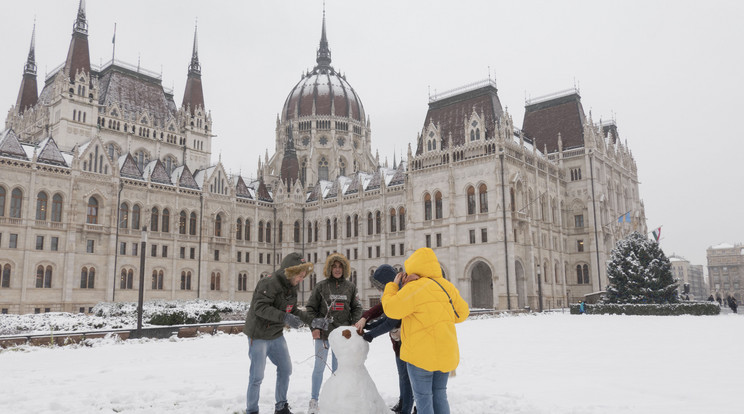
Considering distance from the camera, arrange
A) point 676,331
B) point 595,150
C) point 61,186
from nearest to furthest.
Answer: point 676,331, point 61,186, point 595,150

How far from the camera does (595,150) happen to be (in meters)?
51.4

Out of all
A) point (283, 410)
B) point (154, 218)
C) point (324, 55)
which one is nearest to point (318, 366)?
point (283, 410)

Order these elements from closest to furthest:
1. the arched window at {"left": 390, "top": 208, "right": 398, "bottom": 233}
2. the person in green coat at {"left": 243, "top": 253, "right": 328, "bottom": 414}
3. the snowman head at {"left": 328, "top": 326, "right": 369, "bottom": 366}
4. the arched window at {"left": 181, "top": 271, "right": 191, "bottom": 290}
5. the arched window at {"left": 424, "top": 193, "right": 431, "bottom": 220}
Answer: the snowman head at {"left": 328, "top": 326, "right": 369, "bottom": 366} → the person in green coat at {"left": 243, "top": 253, "right": 328, "bottom": 414} → the arched window at {"left": 424, "top": 193, "right": 431, "bottom": 220} → the arched window at {"left": 181, "top": 271, "right": 191, "bottom": 290} → the arched window at {"left": 390, "top": 208, "right": 398, "bottom": 233}

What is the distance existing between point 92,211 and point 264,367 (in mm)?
44811

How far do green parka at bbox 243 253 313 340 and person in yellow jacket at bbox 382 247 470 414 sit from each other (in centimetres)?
187

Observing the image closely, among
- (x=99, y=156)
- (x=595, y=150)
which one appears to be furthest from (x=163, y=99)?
(x=595, y=150)

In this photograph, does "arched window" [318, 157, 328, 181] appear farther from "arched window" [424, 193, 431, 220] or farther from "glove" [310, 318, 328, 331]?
"glove" [310, 318, 328, 331]

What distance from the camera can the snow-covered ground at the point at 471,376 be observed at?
8039 millimetres

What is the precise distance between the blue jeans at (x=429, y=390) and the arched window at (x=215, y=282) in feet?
164

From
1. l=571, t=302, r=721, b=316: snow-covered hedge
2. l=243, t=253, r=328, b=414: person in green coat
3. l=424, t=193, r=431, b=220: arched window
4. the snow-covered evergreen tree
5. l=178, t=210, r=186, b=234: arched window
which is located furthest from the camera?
l=178, t=210, r=186, b=234: arched window

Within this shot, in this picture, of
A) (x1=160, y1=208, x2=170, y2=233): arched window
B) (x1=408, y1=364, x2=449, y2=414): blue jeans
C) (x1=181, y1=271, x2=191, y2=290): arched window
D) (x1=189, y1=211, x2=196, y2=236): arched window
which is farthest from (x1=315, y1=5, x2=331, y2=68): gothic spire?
(x1=408, y1=364, x2=449, y2=414): blue jeans

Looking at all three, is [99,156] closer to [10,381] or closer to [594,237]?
[10,381]

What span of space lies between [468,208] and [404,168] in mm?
10893

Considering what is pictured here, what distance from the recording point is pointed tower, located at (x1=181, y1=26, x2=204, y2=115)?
6412 cm
